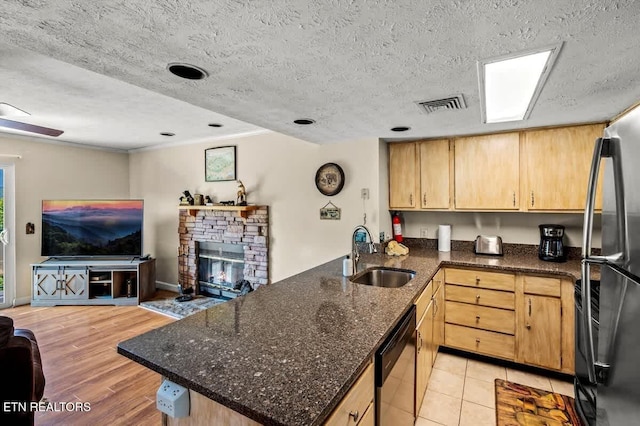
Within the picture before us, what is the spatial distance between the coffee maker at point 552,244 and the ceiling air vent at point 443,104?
1.55 metres

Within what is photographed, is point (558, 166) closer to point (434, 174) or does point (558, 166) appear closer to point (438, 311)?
point (434, 174)

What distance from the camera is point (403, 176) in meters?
3.30

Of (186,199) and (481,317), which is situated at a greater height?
(186,199)

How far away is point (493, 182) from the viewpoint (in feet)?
9.54

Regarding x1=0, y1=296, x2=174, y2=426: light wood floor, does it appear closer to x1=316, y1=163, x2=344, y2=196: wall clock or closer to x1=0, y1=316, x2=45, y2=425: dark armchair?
x1=0, y1=316, x2=45, y2=425: dark armchair

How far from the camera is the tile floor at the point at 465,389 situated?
81.7 inches

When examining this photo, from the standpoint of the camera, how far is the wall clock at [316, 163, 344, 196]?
10.9 feet

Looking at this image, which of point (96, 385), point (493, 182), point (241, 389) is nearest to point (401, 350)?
point (241, 389)

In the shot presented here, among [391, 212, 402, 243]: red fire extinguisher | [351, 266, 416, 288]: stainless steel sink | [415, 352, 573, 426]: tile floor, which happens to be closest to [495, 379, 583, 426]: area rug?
[415, 352, 573, 426]: tile floor

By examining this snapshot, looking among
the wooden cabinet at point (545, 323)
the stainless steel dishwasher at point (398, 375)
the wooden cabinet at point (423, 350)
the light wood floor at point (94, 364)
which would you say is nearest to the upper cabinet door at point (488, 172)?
the wooden cabinet at point (545, 323)

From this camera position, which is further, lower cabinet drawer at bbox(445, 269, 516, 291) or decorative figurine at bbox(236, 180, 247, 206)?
decorative figurine at bbox(236, 180, 247, 206)

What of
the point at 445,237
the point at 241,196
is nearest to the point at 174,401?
the point at 445,237

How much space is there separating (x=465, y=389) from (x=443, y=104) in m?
2.18

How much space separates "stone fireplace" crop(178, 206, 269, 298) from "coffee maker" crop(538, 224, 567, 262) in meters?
2.97
